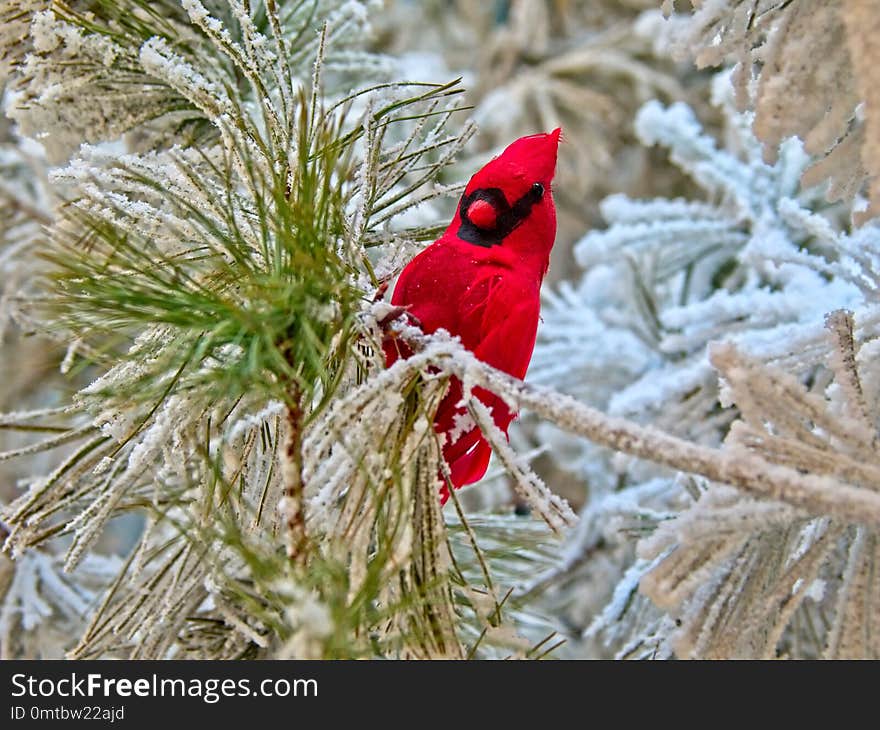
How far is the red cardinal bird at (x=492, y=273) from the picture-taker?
3.46 ft

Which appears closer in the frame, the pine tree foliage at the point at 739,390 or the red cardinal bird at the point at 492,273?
the pine tree foliage at the point at 739,390

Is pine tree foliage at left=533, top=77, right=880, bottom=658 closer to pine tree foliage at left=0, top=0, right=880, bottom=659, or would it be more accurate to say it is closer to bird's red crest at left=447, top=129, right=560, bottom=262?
pine tree foliage at left=0, top=0, right=880, bottom=659

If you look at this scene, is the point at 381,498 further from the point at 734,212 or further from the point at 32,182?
the point at 32,182

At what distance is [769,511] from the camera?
76cm

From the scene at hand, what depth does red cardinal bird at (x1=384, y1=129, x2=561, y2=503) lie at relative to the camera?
3.46 feet

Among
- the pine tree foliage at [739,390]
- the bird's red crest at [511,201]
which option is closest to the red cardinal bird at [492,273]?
the bird's red crest at [511,201]

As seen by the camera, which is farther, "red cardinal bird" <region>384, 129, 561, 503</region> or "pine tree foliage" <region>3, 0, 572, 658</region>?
"red cardinal bird" <region>384, 129, 561, 503</region>

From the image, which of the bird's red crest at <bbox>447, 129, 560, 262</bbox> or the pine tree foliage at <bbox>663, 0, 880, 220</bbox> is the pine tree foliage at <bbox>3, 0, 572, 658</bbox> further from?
the pine tree foliage at <bbox>663, 0, 880, 220</bbox>

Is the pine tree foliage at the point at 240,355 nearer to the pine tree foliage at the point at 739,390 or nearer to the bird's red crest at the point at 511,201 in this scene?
the bird's red crest at the point at 511,201

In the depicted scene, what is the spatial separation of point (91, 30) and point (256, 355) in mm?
632

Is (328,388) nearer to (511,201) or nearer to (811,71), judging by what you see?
(511,201)

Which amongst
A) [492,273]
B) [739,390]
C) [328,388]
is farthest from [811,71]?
[328,388]

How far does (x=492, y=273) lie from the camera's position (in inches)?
42.5

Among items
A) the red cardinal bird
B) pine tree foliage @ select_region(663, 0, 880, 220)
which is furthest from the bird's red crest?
pine tree foliage @ select_region(663, 0, 880, 220)
